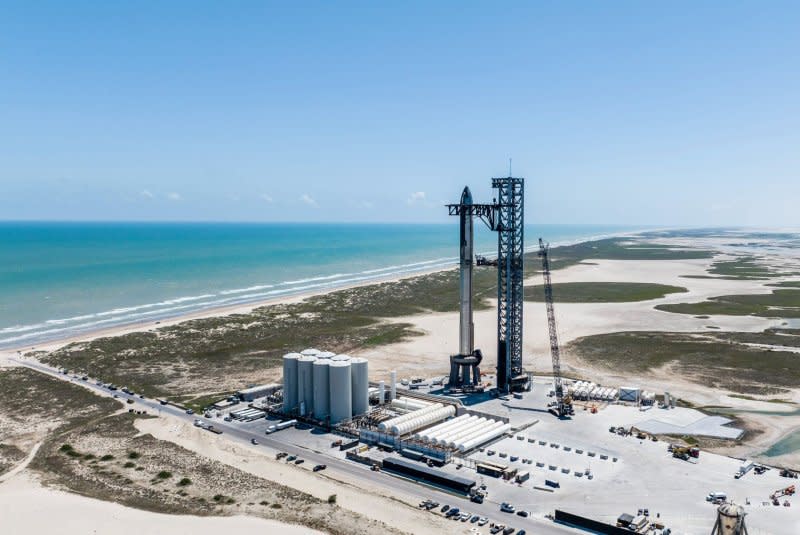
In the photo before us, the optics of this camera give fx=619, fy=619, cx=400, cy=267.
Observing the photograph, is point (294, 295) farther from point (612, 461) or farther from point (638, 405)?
point (612, 461)

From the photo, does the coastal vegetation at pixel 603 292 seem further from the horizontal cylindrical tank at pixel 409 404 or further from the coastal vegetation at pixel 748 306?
the horizontal cylindrical tank at pixel 409 404

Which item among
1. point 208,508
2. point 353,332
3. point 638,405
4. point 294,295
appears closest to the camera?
point 208,508

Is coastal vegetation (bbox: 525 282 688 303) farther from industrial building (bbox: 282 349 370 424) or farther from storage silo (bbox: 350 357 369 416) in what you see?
industrial building (bbox: 282 349 370 424)

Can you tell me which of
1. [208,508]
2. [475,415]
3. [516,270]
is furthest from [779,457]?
[208,508]

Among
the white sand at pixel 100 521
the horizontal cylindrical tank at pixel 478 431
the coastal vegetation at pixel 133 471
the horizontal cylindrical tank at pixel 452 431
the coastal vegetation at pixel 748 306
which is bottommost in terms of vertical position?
the white sand at pixel 100 521

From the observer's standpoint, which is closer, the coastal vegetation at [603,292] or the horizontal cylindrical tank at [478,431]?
the horizontal cylindrical tank at [478,431]

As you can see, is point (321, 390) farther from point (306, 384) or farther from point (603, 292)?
point (603, 292)

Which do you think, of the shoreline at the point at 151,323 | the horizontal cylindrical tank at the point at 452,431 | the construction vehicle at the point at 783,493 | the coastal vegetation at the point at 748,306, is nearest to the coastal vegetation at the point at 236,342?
the shoreline at the point at 151,323
